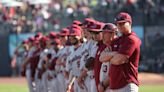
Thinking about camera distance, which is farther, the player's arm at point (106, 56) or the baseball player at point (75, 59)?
the baseball player at point (75, 59)

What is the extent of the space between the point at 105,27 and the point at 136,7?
22301 mm

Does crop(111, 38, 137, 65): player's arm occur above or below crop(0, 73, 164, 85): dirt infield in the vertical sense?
above

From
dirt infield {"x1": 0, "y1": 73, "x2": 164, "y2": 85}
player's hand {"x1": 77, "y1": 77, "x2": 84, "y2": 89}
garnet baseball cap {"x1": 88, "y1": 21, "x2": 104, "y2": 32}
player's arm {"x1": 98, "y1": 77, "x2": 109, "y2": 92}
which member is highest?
garnet baseball cap {"x1": 88, "y1": 21, "x2": 104, "y2": 32}

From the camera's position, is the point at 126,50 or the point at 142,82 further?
the point at 142,82

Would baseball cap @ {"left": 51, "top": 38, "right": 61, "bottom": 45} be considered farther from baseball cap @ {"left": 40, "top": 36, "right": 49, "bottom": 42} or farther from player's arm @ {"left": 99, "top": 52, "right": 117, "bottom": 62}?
player's arm @ {"left": 99, "top": 52, "right": 117, "bottom": 62}

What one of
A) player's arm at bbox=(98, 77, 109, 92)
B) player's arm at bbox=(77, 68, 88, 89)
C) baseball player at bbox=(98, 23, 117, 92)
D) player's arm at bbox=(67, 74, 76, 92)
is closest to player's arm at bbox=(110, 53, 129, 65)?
baseball player at bbox=(98, 23, 117, 92)

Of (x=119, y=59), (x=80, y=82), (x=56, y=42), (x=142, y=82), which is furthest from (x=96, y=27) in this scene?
(x=142, y=82)

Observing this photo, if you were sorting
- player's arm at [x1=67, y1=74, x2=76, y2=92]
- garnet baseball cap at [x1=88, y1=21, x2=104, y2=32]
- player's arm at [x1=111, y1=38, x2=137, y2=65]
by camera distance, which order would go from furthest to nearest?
player's arm at [x1=67, y1=74, x2=76, y2=92] < garnet baseball cap at [x1=88, y1=21, x2=104, y2=32] < player's arm at [x1=111, y1=38, x2=137, y2=65]

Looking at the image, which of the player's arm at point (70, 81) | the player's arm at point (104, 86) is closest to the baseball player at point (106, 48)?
the player's arm at point (104, 86)

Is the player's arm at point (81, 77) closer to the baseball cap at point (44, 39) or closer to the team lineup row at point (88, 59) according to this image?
the team lineup row at point (88, 59)

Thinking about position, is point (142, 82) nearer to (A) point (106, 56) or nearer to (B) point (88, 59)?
(B) point (88, 59)

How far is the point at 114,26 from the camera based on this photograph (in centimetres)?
920

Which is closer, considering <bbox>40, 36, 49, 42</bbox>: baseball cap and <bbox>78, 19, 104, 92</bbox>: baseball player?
<bbox>78, 19, 104, 92</bbox>: baseball player

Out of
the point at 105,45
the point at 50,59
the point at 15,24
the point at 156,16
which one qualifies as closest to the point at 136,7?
the point at 156,16
